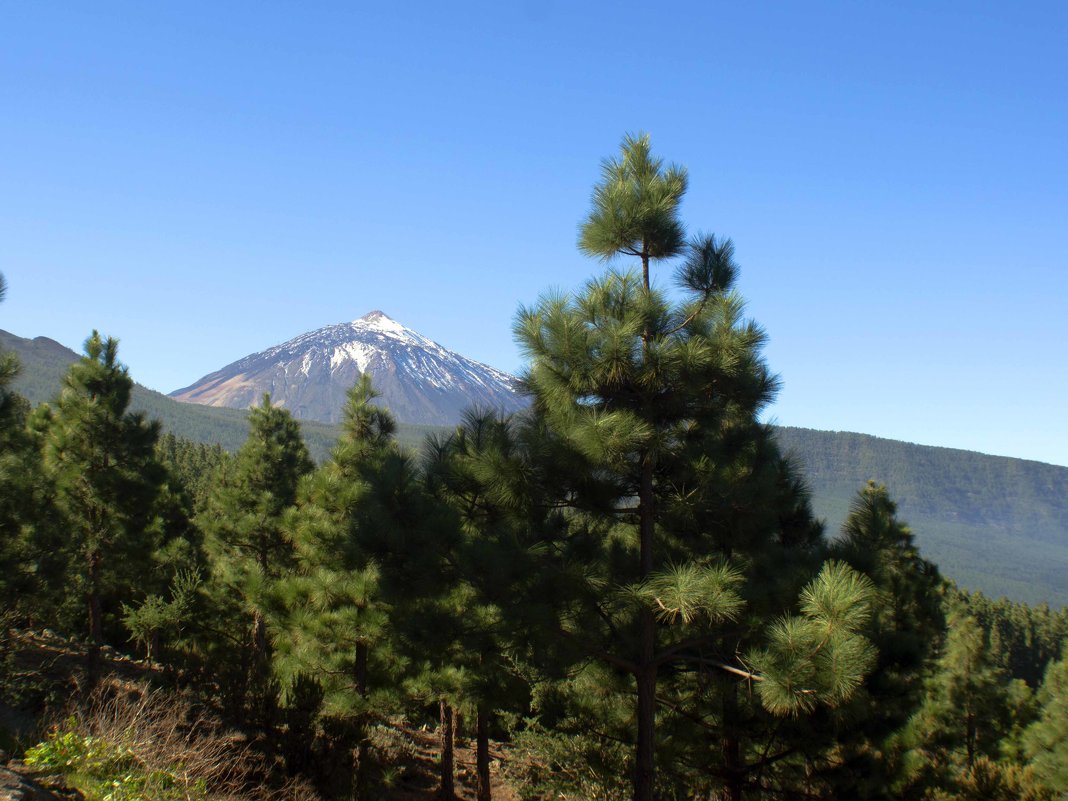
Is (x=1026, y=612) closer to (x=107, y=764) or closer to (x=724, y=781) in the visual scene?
(x=724, y=781)

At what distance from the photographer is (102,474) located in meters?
18.8

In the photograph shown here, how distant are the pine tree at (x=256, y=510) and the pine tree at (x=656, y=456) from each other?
15103 mm

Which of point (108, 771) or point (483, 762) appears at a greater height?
point (108, 771)

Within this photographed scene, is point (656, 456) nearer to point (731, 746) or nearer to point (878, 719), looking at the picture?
point (731, 746)

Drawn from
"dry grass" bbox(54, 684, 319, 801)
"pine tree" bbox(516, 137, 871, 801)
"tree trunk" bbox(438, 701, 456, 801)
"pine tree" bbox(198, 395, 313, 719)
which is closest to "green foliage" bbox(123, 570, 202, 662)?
"pine tree" bbox(198, 395, 313, 719)

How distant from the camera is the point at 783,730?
1105cm

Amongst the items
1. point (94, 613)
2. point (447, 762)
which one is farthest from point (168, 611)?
point (447, 762)

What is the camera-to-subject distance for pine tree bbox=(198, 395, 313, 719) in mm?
22922

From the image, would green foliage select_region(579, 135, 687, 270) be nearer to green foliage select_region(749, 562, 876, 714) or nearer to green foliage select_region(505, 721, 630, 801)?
green foliage select_region(749, 562, 876, 714)

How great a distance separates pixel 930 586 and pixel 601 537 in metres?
11.8

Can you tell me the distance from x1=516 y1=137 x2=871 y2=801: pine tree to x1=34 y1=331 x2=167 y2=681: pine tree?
45.9 feet

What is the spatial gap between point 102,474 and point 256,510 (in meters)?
5.09

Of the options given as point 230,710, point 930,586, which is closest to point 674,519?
point 230,710

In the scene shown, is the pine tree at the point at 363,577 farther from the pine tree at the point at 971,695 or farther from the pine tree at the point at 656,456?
the pine tree at the point at 971,695
